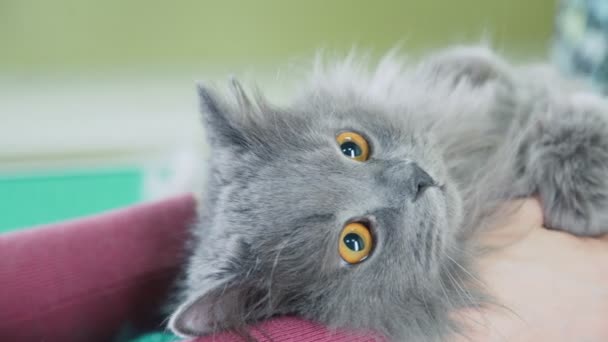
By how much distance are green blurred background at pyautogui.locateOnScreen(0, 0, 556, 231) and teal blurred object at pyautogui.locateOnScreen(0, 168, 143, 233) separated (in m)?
0.01

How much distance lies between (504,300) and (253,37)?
2413 mm

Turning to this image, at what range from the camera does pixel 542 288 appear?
3.75 feet

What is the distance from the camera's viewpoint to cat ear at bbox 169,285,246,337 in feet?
3.48

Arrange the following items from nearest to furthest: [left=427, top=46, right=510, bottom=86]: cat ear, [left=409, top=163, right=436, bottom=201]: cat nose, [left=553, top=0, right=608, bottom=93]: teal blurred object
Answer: [left=409, top=163, right=436, bottom=201]: cat nose → [left=427, top=46, right=510, bottom=86]: cat ear → [left=553, top=0, right=608, bottom=93]: teal blurred object

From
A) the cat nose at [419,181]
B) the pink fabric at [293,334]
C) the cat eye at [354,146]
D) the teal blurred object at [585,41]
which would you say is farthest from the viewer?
the teal blurred object at [585,41]

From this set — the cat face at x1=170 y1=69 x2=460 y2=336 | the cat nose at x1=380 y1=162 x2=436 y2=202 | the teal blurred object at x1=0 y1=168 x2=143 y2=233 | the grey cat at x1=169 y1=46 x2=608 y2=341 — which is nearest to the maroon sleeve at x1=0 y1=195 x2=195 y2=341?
the grey cat at x1=169 y1=46 x2=608 y2=341

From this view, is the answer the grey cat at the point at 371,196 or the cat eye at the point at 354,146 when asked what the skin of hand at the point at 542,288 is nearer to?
the grey cat at the point at 371,196

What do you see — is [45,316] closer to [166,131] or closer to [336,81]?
[336,81]

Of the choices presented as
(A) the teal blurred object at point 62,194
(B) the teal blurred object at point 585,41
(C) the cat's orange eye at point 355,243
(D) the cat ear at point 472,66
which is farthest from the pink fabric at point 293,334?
(A) the teal blurred object at point 62,194

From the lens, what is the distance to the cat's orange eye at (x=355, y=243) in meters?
1.17

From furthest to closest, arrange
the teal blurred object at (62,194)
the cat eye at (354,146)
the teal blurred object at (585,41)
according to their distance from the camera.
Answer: the teal blurred object at (62,194) < the teal blurred object at (585,41) < the cat eye at (354,146)

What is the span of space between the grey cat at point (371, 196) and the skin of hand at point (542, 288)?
37 mm

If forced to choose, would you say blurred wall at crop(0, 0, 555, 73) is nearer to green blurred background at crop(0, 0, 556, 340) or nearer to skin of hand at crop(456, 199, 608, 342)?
green blurred background at crop(0, 0, 556, 340)

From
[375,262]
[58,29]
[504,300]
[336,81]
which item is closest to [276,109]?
[336,81]
